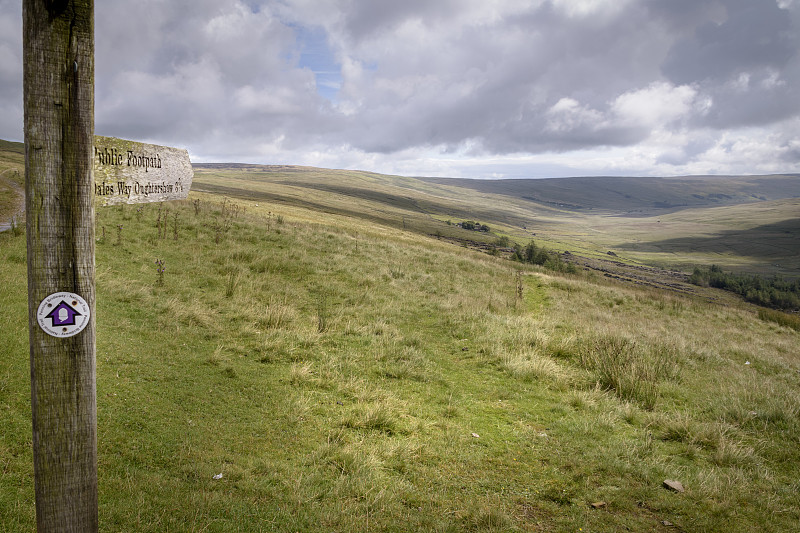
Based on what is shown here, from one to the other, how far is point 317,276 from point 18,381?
897 centimetres

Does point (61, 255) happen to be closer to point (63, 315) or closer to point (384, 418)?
point (63, 315)

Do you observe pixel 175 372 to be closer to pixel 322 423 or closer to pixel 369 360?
pixel 322 423

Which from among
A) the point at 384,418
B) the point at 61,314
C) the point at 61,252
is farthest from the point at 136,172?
the point at 384,418

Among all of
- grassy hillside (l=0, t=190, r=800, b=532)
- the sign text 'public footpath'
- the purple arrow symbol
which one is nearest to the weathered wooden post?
the purple arrow symbol

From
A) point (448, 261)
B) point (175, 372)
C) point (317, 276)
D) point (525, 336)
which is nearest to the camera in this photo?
point (175, 372)

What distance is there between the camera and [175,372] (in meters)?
6.27

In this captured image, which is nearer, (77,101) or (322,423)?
(77,101)

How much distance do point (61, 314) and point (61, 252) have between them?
319 mm

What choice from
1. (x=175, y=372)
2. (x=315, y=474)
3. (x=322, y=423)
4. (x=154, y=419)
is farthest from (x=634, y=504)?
(x=175, y=372)

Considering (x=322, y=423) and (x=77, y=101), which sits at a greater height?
(x=77, y=101)

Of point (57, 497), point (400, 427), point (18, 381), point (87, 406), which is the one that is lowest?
point (400, 427)

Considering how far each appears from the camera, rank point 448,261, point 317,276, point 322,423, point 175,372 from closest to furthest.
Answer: point 322,423 < point 175,372 < point 317,276 < point 448,261

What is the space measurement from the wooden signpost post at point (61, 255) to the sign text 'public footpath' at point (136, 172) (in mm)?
597

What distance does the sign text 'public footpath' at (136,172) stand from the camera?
115 inches
